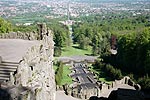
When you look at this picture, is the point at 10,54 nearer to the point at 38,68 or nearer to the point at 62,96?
the point at 38,68

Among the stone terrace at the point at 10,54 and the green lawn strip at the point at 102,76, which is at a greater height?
the stone terrace at the point at 10,54

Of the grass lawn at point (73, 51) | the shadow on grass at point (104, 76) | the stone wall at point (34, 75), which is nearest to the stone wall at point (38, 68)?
the stone wall at point (34, 75)

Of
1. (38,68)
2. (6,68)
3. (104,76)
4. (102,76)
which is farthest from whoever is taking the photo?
(102,76)

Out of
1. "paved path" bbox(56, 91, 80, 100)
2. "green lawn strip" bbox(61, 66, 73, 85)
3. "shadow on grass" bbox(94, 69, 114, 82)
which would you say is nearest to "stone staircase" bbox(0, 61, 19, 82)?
"paved path" bbox(56, 91, 80, 100)

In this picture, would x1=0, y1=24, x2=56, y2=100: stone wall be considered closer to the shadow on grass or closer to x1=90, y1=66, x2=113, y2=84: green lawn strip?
x1=90, y1=66, x2=113, y2=84: green lawn strip

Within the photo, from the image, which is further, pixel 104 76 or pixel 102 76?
pixel 102 76

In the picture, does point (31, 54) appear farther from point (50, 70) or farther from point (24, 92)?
point (24, 92)

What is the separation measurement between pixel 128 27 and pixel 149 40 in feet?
240

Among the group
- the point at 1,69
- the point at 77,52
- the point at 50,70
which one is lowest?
the point at 77,52

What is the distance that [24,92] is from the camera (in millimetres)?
8836

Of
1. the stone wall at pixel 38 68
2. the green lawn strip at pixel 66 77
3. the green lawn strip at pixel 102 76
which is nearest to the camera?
the stone wall at pixel 38 68

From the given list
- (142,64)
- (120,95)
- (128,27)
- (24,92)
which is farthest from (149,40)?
(128,27)

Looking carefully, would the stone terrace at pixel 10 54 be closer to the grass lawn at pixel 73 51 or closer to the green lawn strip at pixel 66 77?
the green lawn strip at pixel 66 77

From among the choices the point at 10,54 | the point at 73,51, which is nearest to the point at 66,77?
the point at 73,51
